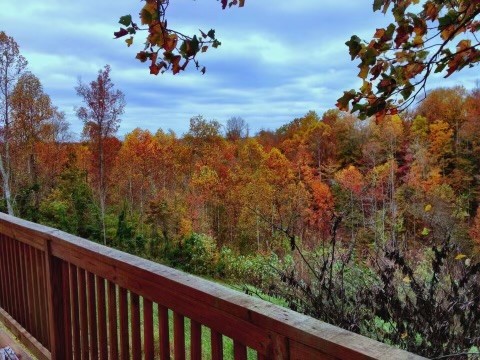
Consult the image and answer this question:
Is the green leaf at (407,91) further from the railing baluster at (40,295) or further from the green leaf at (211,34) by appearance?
the railing baluster at (40,295)

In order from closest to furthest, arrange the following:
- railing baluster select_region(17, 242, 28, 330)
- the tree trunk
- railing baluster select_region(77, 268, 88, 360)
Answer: railing baluster select_region(77, 268, 88, 360) < railing baluster select_region(17, 242, 28, 330) < the tree trunk

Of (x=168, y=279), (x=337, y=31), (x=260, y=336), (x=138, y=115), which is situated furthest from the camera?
(x=138, y=115)

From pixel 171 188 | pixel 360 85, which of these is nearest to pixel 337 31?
pixel 360 85

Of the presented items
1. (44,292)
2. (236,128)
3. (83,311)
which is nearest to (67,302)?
(83,311)

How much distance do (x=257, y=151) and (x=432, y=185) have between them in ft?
50.2

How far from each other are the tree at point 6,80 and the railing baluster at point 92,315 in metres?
15.9

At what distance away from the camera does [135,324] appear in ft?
5.41

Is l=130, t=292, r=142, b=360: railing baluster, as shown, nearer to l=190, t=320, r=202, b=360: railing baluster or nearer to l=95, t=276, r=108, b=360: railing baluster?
l=95, t=276, r=108, b=360: railing baluster

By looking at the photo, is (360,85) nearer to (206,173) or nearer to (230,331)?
(230,331)

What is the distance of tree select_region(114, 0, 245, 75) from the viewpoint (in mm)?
1434

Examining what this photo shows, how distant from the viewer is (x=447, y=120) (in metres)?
33.4

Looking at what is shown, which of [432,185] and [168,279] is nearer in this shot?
[168,279]

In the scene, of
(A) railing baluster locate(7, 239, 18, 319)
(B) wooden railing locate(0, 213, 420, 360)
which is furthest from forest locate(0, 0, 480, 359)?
(A) railing baluster locate(7, 239, 18, 319)

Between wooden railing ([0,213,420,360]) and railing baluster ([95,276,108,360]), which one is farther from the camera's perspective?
railing baluster ([95,276,108,360])
